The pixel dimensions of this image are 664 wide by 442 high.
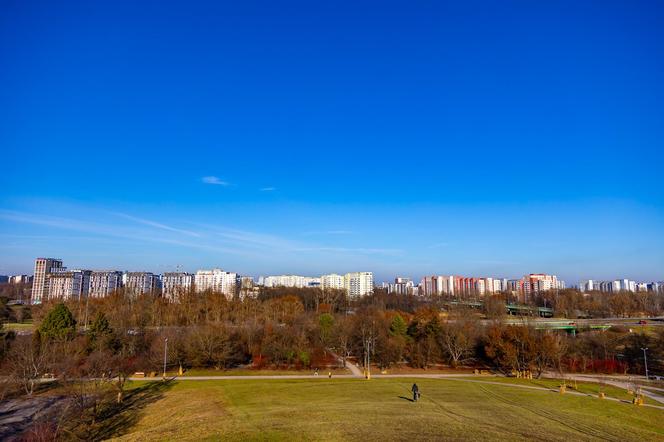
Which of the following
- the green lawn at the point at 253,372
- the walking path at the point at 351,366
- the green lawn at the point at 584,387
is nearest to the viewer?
the green lawn at the point at 584,387

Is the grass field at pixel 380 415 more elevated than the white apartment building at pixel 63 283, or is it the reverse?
the white apartment building at pixel 63 283

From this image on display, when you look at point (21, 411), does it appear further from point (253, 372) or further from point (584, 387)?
point (584, 387)

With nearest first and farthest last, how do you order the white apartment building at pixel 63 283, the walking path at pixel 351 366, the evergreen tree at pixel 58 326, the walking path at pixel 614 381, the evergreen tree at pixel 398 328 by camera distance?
the walking path at pixel 614 381, the walking path at pixel 351 366, the evergreen tree at pixel 58 326, the evergreen tree at pixel 398 328, the white apartment building at pixel 63 283

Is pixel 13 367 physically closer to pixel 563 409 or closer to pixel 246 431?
pixel 246 431

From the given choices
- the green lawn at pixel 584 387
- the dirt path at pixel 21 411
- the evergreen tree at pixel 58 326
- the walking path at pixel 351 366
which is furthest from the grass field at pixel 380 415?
the evergreen tree at pixel 58 326

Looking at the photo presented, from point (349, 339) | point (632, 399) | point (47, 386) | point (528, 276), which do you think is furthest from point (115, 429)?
point (528, 276)

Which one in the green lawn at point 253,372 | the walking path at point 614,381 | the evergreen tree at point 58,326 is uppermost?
the evergreen tree at point 58,326

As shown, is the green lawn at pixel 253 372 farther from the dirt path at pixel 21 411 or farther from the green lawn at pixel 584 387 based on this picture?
the green lawn at pixel 584 387

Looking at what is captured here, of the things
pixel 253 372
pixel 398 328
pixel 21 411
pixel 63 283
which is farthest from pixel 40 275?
pixel 398 328
